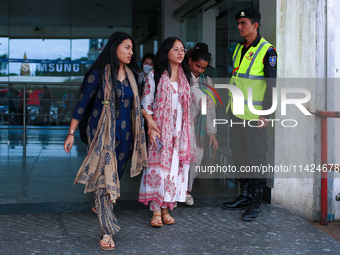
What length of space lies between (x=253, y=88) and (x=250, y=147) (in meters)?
0.53

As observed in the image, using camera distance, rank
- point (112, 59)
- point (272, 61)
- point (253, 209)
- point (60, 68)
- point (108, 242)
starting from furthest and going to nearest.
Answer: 1. point (60, 68)
2. point (253, 209)
3. point (272, 61)
4. point (112, 59)
5. point (108, 242)

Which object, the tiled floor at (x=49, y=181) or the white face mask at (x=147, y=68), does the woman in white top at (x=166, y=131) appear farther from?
the white face mask at (x=147, y=68)

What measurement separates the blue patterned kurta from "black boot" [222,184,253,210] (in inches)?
49.1

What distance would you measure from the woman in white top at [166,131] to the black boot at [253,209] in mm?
605

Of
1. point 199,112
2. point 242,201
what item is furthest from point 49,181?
point 242,201

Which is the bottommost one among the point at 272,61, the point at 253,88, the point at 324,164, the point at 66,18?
the point at 324,164

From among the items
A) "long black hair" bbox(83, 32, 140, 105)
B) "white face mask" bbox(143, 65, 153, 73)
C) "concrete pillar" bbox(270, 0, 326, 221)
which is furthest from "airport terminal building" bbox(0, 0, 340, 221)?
"long black hair" bbox(83, 32, 140, 105)

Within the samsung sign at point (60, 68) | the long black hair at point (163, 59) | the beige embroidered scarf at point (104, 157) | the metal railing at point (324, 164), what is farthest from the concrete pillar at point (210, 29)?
the samsung sign at point (60, 68)

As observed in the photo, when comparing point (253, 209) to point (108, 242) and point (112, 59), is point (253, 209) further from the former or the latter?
point (112, 59)

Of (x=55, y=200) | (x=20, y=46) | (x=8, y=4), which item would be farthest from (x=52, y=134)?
(x=55, y=200)

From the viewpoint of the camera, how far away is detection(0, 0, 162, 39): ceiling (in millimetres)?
10570

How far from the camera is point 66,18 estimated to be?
35.4 feet

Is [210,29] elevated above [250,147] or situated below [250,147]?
above

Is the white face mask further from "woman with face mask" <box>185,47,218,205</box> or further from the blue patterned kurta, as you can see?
the blue patterned kurta
